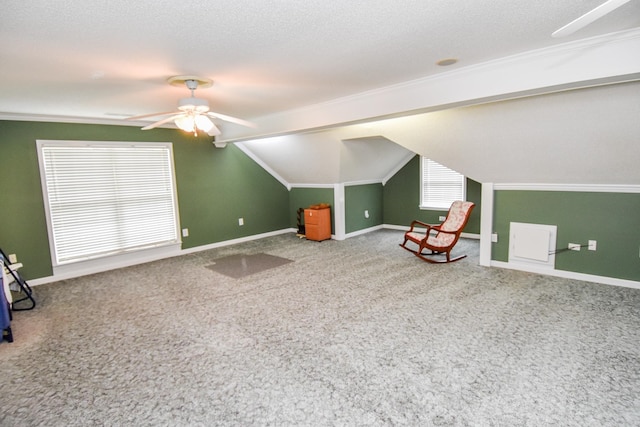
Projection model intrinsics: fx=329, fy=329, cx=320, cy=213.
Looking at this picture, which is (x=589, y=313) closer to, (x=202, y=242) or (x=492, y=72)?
(x=492, y=72)

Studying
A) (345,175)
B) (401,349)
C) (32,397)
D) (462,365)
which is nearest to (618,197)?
(462,365)

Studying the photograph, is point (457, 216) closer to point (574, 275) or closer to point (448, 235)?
point (448, 235)

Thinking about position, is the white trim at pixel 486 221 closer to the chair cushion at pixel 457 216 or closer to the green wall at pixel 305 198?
the chair cushion at pixel 457 216

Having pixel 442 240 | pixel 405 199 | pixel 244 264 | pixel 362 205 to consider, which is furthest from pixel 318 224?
pixel 442 240

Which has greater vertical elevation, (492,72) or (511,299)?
(492,72)

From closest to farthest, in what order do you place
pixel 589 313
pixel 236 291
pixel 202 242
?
pixel 589 313 < pixel 236 291 < pixel 202 242

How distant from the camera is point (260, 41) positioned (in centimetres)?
212

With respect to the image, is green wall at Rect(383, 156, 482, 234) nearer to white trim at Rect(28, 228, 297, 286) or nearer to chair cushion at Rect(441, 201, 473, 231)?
chair cushion at Rect(441, 201, 473, 231)

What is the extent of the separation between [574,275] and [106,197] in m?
6.19

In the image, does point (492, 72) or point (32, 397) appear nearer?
point (32, 397)

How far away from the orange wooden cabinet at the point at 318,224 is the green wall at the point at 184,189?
3.21 ft

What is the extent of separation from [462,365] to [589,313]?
5.27ft

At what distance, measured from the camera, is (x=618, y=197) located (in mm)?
3537

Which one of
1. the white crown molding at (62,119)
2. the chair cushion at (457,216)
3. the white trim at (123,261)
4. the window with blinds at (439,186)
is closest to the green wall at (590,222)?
the chair cushion at (457,216)
